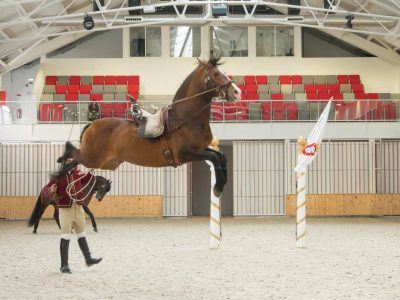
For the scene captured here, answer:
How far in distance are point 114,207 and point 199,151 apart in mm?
16851

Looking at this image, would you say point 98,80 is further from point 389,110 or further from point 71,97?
point 389,110

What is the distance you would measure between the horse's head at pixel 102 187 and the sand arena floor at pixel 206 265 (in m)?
1.29

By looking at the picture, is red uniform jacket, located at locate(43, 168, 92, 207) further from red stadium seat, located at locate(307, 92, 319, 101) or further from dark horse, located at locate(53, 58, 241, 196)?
red stadium seat, located at locate(307, 92, 319, 101)

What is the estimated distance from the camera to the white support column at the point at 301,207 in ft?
46.0

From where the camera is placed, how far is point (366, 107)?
874 inches

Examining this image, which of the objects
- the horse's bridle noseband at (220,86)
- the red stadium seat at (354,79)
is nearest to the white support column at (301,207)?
the horse's bridle noseband at (220,86)

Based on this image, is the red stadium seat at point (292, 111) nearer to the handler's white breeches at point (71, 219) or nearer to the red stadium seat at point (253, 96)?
the red stadium seat at point (253, 96)

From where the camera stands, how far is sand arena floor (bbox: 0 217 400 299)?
877cm

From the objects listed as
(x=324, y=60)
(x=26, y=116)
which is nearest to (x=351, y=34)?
(x=324, y=60)

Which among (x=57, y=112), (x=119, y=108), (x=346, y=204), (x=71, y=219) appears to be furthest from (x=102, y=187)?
(x=346, y=204)

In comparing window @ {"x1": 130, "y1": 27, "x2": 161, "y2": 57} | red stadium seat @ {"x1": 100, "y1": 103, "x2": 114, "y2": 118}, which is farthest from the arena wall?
window @ {"x1": 130, "y1": 27, "x2": 161, "y2": 57}

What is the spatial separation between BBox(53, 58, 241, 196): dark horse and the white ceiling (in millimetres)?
13527

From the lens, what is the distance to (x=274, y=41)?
94.1ft

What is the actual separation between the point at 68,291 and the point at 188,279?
1884 mm
